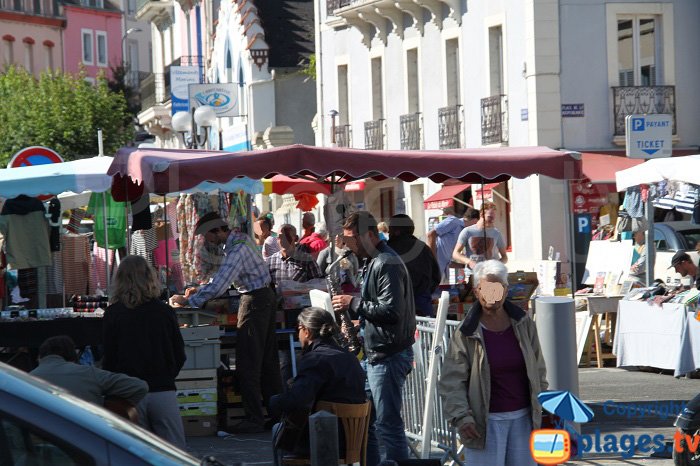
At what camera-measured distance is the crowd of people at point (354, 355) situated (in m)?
7.27

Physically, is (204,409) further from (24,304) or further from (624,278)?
(624,278)

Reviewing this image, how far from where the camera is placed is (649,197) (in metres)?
16.4

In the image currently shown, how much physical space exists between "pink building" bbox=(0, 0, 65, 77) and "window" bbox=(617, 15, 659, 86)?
5108 cm

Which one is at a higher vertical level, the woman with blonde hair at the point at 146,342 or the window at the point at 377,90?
the window at the point at 377,90

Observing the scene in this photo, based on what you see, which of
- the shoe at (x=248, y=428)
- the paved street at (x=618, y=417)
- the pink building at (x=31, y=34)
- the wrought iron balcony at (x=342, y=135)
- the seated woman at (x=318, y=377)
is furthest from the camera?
the pink building at (x=31, y=34)

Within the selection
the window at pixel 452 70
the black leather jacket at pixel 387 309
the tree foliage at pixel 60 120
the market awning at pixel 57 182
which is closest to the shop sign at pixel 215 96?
the window at pixel 452 70

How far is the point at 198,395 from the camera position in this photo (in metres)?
12.3

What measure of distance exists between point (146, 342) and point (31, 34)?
69.8 m

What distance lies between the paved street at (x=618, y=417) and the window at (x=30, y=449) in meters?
5.91

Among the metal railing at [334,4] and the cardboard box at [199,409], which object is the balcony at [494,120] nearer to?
the metal railing at [334,4]

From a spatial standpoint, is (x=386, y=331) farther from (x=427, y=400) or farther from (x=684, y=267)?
(x=684, y=267)

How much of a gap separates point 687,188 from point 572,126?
26.8ft

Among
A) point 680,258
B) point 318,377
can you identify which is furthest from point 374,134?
point 318,377

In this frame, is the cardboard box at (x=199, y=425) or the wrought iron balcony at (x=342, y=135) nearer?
the cardboard box at (x=199, y=425)
